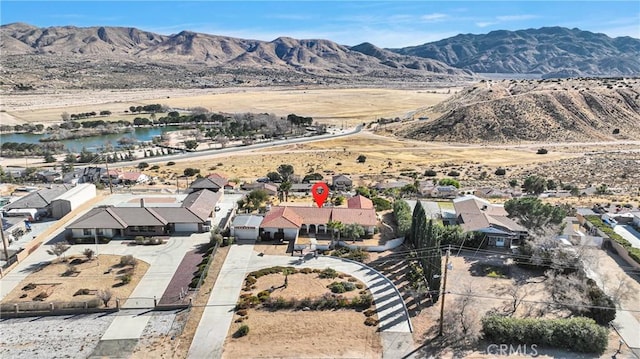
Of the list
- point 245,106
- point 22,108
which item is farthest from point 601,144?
point 22,108

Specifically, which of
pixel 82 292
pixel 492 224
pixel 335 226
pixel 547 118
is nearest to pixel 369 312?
pixel 335 226

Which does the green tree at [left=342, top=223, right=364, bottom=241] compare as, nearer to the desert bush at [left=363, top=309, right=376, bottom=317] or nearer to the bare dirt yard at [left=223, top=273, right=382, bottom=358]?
the bare dirt yard at [left=223, top=273, right=382, bottom=358]

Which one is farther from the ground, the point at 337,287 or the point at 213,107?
the point at 213,107

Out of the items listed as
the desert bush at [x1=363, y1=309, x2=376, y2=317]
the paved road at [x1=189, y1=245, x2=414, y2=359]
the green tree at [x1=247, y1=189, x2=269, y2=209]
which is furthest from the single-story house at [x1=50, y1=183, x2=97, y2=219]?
the desert bush at [x1=363, y1=309, x2=376, y2=317]

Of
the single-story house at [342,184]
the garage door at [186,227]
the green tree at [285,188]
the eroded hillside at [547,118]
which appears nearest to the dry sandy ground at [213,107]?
the eroded hillside at [547,118]

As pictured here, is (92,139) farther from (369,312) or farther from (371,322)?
(371,322)

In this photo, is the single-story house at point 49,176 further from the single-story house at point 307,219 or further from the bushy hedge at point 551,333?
the bushy hedge at point 551,333

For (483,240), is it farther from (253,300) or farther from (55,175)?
(55,175)
